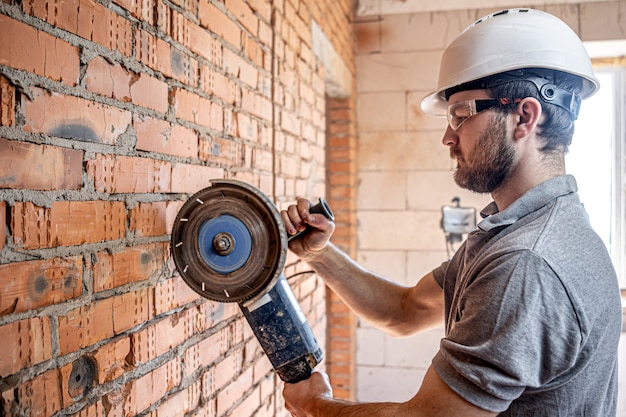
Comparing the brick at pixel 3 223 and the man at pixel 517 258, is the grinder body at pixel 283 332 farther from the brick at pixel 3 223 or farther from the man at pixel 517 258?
the brick at pixel 3 223

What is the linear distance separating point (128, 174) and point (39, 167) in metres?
0.25

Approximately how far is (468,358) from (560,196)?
522 mm

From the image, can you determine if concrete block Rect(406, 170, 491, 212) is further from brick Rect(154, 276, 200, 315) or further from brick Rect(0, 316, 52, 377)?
brick Rect(0, 316, 52, 377)

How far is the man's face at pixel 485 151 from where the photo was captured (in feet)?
4.58

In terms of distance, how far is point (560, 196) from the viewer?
1290 millimetres

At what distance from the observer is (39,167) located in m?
0.83

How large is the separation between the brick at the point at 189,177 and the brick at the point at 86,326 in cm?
38

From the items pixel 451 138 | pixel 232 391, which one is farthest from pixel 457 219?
pixel 232 391

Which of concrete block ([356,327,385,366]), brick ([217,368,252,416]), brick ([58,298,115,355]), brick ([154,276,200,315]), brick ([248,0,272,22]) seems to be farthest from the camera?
concrete block ([356,327,385,366])

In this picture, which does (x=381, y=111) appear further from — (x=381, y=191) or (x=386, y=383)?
(x=386, y=383)

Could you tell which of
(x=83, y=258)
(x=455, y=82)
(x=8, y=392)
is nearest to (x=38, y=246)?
(x=83, y=258)

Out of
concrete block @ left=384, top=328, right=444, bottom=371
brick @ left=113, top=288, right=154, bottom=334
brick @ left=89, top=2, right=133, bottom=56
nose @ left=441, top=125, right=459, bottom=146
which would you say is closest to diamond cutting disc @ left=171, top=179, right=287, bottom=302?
brick @ left=113, top=288, right=154, bottom=334

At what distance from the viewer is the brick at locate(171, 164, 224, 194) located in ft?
4.20

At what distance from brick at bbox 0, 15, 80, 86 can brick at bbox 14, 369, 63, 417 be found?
509 mm
